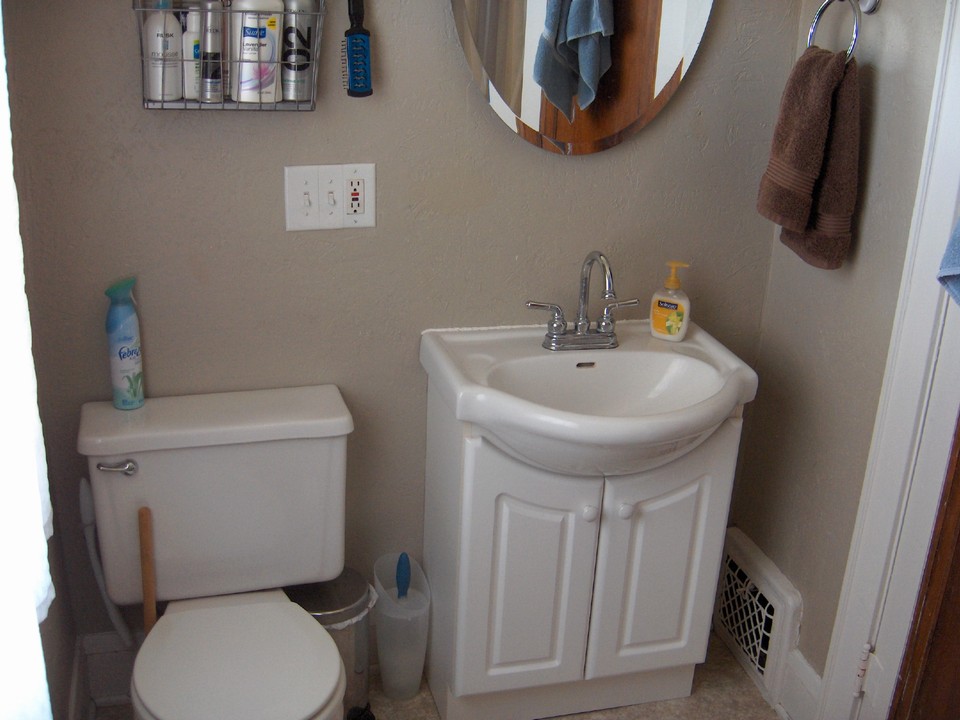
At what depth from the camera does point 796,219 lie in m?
1.74

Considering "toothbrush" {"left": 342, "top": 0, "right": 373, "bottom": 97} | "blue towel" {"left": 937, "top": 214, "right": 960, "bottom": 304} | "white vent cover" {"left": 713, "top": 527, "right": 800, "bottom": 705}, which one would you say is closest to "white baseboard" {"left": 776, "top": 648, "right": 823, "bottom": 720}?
"white vent cover" {"left": 713, "top": 527, "right": 800, "bottom": 705}

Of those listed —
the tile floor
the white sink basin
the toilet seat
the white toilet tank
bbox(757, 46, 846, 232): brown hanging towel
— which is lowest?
the tile floor

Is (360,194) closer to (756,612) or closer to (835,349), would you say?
(835,349)

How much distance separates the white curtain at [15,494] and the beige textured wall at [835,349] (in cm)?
137

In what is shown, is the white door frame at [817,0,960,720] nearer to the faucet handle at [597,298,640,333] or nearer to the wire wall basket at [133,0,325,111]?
the faucet handle at [597,298,640,333]

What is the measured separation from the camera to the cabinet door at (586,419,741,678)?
1.83m

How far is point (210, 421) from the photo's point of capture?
1.75 m

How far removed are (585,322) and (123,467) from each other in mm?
901

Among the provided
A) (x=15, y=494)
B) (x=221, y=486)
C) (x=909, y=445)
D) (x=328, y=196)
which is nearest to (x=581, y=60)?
(x=328, y=196)

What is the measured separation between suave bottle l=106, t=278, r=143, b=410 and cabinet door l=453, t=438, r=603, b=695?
0.62 metres

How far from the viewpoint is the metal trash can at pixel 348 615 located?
1911mm

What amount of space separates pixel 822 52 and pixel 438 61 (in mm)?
683

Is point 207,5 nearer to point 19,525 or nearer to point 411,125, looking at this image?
point 411,125

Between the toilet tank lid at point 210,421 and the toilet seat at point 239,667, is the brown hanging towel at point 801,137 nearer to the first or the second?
the toilet tank lid at point 210,421
